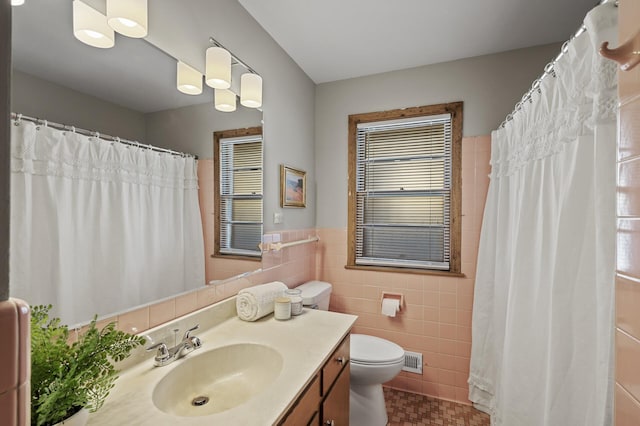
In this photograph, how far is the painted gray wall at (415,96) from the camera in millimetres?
2070

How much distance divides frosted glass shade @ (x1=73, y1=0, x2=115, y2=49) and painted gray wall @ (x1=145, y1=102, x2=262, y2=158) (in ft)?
0.87

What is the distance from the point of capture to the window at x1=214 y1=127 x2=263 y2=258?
4.97ft

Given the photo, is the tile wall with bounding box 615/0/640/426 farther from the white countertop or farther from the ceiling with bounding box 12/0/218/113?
the ceiling with bounding box 12/0/218/113

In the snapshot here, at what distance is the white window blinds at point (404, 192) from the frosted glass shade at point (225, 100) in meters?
1.20

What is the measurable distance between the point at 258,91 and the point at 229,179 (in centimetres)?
55

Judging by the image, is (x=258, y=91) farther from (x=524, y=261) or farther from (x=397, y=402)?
(x=397, y=402)

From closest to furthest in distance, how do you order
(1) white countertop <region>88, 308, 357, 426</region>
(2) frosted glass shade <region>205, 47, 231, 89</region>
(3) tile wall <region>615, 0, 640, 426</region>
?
(3) tile wall <region>615, 0, 640, 426</region>, (1) white countertop <region>88, 308, 357, 426</region>, (2) frosted glass shade <region>205, 47, 231, 89</region>

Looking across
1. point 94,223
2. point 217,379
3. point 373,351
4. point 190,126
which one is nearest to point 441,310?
point 373,351

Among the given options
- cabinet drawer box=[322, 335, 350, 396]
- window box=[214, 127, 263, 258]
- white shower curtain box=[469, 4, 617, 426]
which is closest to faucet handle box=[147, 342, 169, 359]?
window box=[214, 127, 263, 258]

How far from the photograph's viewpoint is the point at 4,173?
0.35 m

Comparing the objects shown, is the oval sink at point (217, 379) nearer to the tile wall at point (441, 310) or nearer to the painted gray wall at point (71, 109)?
the painted gray wall at point (71, 109)

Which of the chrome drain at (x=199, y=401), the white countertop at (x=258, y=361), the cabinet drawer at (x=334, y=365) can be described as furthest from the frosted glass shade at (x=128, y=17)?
the cabinet drawer at (x=334, y=365)

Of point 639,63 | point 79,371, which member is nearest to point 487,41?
point 639,63

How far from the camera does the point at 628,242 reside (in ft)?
1.98
